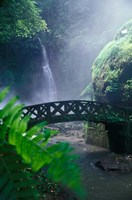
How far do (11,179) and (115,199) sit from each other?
43.0 feet

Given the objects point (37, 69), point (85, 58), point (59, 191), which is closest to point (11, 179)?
point (59, 191)

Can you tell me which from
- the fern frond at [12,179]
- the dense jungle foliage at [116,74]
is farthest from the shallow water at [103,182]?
the fern frond at [12,179]

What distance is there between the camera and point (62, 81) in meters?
A: 40.5

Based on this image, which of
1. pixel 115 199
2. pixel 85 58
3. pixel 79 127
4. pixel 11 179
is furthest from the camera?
pixel 85 58

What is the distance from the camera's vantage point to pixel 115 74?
74.4 ft

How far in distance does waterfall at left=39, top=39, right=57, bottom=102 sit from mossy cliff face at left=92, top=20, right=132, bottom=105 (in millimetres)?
13036

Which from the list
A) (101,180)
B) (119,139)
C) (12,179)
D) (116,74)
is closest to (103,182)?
(101,180)

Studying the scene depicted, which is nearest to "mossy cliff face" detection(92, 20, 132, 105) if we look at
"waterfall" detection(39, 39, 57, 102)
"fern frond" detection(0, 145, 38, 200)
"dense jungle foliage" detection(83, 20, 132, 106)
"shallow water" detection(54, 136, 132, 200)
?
"dense jungle foliage" detection(83, 20, 132, 106)

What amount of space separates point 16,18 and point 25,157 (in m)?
13.5

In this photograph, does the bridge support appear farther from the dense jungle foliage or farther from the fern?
the fern

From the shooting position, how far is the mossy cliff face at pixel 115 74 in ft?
72.2

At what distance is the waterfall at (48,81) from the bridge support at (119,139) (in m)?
16.8

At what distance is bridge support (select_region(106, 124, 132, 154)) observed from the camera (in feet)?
70.0

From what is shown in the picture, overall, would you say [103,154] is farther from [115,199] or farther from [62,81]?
[62,81]
